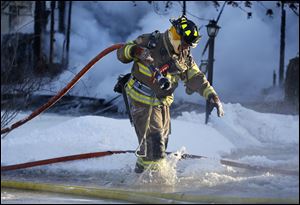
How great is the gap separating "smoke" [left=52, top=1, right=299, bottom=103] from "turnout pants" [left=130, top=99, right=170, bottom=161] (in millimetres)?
7639

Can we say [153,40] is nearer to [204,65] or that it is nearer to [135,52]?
[135,52]

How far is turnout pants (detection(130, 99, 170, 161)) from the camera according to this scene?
523cm

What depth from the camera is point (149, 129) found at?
523 cm

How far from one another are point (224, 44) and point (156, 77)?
35.0ft

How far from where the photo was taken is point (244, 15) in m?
15.4

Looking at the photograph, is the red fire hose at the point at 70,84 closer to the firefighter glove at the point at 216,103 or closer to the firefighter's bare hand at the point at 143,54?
the firefighter's bare hand at the point at 143,54

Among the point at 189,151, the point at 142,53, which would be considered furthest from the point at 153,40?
the point at 189,151

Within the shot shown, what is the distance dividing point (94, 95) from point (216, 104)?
28.4ft

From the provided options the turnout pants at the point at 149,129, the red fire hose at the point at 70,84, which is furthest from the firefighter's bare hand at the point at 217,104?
the red fire hose at the point at 70,84

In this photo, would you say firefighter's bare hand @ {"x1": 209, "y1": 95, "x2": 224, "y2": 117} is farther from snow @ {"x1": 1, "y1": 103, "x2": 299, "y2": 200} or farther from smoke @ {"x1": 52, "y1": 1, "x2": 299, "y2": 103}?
smoke @ {"x1": 52, "y1": 1, "x2": 299, "y2": 103}

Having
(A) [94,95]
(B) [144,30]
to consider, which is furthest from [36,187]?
(B) [144,30]

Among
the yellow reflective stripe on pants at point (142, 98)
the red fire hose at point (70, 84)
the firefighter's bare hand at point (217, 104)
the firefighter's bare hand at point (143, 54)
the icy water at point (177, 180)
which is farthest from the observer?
the red fire hose at point (70, 84)

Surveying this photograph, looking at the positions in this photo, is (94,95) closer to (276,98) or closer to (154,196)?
(276,98)

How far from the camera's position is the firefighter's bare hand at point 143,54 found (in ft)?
16.2
